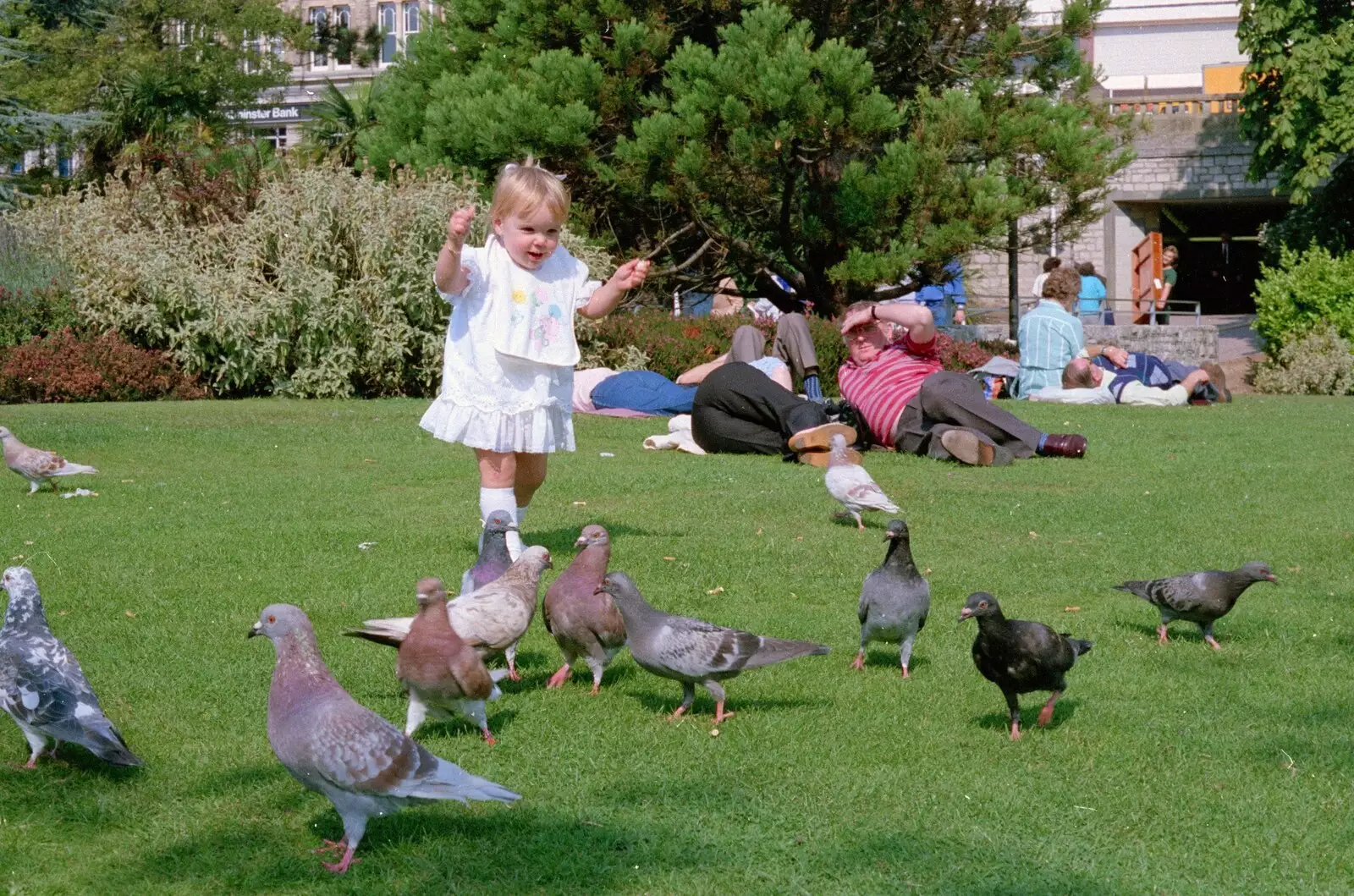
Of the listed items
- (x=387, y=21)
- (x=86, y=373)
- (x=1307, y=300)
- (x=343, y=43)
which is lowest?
(x=86, y=373)

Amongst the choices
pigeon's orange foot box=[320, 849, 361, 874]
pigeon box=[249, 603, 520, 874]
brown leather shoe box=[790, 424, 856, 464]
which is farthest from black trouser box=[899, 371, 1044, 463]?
pigeon's orange foot box=[320, 849, 361, 874]

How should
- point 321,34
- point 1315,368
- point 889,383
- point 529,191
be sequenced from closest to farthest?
point 529,191 < point 889,383 < point 1315,368 < point 321,34

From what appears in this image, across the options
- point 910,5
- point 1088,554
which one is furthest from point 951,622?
point 910,5

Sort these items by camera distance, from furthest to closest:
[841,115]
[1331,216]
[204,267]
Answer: [1331,216] → [841,115] → [204,267]

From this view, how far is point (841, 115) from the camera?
21266 mm

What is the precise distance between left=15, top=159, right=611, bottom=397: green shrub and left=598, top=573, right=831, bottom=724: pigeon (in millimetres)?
14328

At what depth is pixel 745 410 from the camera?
14102 mm

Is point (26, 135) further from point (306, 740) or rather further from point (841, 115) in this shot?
point (306, 740)

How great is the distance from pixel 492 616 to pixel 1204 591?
3298 mm

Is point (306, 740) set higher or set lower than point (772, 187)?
lower

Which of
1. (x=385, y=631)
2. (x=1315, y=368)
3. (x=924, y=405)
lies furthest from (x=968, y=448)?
(x=1315, y=368)

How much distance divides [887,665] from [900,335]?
8.40m

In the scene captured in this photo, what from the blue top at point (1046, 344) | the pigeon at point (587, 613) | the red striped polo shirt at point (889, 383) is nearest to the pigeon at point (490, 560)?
the pigeon at point (587, 613)

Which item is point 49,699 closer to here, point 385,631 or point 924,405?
point 385,631
